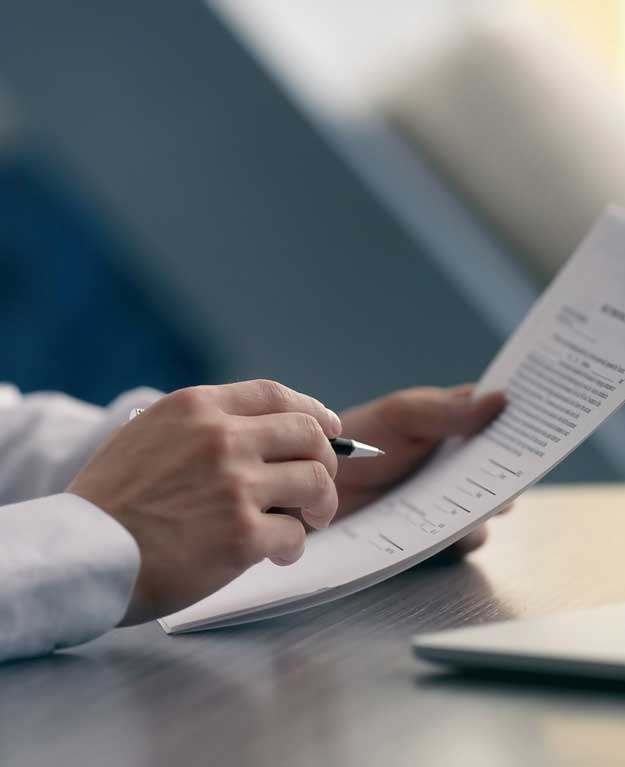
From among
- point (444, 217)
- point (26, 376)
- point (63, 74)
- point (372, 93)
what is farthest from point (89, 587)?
point (26, 376)

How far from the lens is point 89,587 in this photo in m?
0.54

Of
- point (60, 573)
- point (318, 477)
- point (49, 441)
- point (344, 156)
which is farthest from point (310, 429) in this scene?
point (344, 156)

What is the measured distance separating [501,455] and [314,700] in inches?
11.4

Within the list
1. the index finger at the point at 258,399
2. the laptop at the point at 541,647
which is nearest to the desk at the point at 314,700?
the laptop at the point at 541,647

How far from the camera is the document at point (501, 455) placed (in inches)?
24.1

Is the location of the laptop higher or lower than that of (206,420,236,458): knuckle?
lower

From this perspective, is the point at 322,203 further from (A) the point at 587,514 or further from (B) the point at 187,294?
(A) the point at 587,514

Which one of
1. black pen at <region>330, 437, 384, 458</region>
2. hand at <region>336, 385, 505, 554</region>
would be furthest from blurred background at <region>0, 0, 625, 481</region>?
black pen at <region>330, 437, 384, 458</region>

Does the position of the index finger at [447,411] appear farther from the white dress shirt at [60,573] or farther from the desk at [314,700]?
the white dress shirt at [60,573]

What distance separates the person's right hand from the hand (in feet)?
0.66

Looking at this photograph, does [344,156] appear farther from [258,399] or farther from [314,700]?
[314,700]

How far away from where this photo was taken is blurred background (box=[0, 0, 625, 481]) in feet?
6.43

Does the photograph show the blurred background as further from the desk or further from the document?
the desk

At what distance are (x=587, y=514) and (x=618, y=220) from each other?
0.96ft
